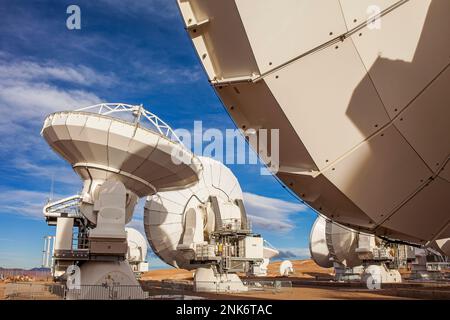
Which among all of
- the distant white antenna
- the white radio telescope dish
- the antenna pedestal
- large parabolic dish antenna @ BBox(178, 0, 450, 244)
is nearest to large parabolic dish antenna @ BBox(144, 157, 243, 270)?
the antenna pedestal

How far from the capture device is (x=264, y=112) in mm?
8398

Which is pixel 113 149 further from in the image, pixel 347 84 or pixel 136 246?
pixel 136 246

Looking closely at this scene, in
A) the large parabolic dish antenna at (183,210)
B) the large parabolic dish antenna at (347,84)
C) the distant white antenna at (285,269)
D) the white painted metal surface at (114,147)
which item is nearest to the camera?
the large parabolic dish antenna at (347,84)

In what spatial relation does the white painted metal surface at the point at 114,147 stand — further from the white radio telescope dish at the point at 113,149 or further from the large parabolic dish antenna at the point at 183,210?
the large parabolic dish antenna at the point at 183,210

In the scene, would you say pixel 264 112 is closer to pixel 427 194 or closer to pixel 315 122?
pixel 315 122

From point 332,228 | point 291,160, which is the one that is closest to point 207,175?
point 332,228

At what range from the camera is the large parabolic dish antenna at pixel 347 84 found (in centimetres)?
772

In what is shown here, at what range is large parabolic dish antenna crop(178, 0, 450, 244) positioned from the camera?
25.3 ft

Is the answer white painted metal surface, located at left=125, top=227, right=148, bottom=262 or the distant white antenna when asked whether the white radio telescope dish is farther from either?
the distant white antenna

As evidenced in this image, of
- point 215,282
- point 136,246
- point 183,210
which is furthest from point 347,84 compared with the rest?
point 136,246

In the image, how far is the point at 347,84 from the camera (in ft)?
26.2

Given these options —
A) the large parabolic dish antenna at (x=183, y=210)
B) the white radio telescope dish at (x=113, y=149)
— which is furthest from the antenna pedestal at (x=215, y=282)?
the white radio telescope dish at (x=113, y=149)
